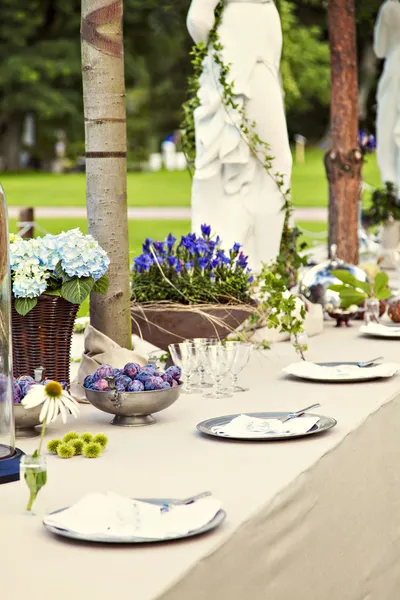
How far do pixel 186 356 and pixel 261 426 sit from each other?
1.68 ft

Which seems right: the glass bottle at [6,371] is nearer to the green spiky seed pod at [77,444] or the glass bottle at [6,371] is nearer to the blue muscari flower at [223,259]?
the green spiky seed pod at [77,444]

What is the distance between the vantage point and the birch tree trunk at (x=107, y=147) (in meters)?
3.04

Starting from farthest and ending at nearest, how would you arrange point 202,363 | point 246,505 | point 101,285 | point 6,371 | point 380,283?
point 380,283, point 202,363, point 101,285, point 6,371, point 246,505

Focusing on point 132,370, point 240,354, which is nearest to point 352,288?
point 240,354

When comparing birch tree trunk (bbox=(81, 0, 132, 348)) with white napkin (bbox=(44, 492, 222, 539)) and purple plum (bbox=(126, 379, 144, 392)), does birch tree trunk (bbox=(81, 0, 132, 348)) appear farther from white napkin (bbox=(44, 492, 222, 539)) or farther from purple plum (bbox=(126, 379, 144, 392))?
white napkin (bbox=(44, 492, 222, 539))

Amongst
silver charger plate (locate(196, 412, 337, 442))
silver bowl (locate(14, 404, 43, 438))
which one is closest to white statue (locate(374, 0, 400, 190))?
silver charger plate (locate(196, 412, 337, 442))

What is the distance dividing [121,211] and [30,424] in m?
0.82

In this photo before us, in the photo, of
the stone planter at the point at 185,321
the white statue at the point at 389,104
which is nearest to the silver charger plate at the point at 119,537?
the stone planter at the point at 185,321

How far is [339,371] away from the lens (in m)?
3.19

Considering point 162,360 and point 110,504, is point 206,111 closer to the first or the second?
point 162,360

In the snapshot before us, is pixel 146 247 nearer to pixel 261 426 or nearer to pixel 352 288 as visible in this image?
pixel 352 288

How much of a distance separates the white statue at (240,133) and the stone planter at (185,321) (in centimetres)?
144

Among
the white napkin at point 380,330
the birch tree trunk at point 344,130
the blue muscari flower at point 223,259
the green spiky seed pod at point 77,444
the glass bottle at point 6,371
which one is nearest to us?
the glass bottle at point 6,371

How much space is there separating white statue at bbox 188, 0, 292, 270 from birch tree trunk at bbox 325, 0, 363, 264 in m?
0.94
